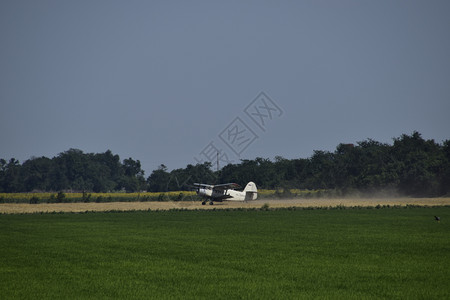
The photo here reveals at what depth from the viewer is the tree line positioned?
99500 millimetres

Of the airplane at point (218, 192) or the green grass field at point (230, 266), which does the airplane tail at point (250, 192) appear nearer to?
the airplane at point (218, 192)

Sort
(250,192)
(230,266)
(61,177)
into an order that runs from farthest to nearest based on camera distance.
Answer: (61,177), (250,192), (230,266)

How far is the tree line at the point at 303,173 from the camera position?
99.5 metres

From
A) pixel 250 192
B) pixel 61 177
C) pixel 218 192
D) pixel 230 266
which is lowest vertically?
pixel 230 266

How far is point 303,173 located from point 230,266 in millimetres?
129509

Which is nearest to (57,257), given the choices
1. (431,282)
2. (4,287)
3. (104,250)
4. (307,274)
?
(104,250)

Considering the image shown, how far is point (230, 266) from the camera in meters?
16.3

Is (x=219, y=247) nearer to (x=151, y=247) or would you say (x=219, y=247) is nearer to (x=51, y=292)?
(x=151, y=247)

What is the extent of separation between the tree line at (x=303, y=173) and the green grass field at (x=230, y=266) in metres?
56.5

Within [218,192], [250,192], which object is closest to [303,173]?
[250,192]

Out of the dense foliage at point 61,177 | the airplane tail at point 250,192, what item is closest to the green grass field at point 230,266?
the airplane tail at point 250,192

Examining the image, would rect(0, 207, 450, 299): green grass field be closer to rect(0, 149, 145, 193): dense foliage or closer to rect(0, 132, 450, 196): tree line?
rect(0, 132, 450, 196): tree line

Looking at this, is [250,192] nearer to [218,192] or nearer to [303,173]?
[218,192]

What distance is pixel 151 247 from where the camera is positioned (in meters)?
21.7
